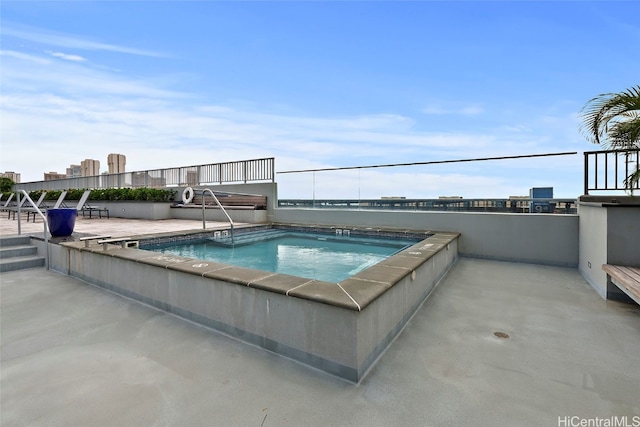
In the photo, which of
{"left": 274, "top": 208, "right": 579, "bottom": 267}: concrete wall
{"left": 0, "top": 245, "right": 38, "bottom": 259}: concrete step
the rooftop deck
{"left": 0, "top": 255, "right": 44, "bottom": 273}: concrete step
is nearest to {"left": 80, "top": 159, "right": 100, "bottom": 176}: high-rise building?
{"left": 0, "top": 245, "right": 38, "bottom": 259}: concrete step

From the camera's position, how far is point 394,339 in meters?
2.46

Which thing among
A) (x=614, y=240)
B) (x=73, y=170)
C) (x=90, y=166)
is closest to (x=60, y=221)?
(x=614, y=240)

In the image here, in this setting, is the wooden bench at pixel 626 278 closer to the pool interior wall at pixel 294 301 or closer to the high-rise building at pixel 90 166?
the pool interior wall at pixel 294 301

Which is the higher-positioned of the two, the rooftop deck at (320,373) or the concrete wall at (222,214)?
the concrete wall at (222,214)

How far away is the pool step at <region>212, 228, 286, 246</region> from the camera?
6.61 meters

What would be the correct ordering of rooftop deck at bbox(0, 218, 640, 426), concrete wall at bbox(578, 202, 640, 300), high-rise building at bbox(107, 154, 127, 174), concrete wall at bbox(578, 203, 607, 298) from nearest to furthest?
rooftop deck at bbox(0, 218, 640, 426)
concrete wall at bbox(578, 202, 640, 300)
concrete wall at bbox(578, 203, 607, 298)
high-rise building at bbox(107, 154, 127, 174)

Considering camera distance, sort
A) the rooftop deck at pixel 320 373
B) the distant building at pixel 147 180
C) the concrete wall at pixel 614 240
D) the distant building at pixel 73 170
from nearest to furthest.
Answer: the rooftop deck at pixel 320 373 < the concrete wall at pixel 614 240 < the distant building at pixel 147 180 < the distant building at pixel 73 170

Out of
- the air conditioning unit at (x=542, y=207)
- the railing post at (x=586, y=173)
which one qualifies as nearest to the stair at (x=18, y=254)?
the air conditioning unit at (x=542, y=207)

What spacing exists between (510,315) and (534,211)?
10.7ft

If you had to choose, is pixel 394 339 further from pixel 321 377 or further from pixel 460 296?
pixel 460 296

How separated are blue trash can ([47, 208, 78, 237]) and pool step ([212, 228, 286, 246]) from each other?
8.36 ft

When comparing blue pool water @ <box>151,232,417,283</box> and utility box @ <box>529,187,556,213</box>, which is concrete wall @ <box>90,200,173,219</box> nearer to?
blue pool water @ <box>151,232,417,283</box>

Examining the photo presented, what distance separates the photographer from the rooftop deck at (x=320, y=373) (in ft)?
5.21

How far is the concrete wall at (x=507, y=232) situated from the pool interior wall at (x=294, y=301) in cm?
264
